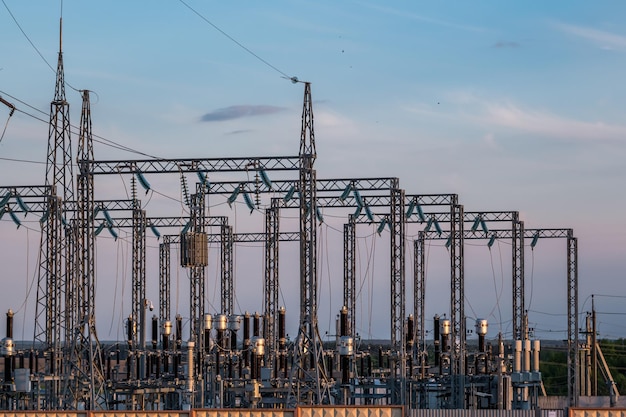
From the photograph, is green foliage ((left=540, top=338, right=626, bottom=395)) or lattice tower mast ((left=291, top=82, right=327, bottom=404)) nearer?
lattice tower mast ((left=291, top=82, right=327, bottom=404))

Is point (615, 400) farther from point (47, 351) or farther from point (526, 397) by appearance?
point (47, 351)

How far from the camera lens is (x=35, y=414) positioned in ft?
93.7

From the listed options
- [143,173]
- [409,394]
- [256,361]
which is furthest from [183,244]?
[409,394]

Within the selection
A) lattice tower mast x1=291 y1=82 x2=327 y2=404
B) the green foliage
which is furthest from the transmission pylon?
the green foliage

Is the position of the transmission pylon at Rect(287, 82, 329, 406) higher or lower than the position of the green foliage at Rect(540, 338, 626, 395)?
higher

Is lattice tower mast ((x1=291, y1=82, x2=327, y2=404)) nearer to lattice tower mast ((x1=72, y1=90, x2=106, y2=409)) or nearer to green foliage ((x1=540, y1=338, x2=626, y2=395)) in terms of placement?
lattice tower mast ((x1=72, y1=90, x2=106, y2=409))

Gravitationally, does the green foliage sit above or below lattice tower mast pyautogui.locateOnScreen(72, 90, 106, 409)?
below

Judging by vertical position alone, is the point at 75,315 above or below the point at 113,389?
above

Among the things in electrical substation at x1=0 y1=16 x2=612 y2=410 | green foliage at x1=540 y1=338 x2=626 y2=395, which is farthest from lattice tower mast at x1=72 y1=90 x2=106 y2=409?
green foliage at x1=540 y1=338 x2=626 y2=395

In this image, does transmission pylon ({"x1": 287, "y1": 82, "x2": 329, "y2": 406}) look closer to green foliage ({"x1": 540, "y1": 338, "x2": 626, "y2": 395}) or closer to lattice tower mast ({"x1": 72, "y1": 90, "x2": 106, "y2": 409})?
lattice tower mast ({"x1": 72, "y1": 90, "x2": 106, "y2": 409})

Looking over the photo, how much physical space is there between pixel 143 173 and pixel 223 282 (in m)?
19.6

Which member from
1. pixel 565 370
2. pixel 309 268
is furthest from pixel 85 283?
pixel 565 370

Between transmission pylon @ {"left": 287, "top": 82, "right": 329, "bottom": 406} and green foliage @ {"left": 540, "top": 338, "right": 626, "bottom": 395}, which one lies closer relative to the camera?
transmission pylon @ {"left": 287, "top": 82, "right": 329, "bottom": 406}

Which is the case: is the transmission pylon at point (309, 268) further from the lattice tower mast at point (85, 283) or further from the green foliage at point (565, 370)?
the green foliage at point (565, 370)
